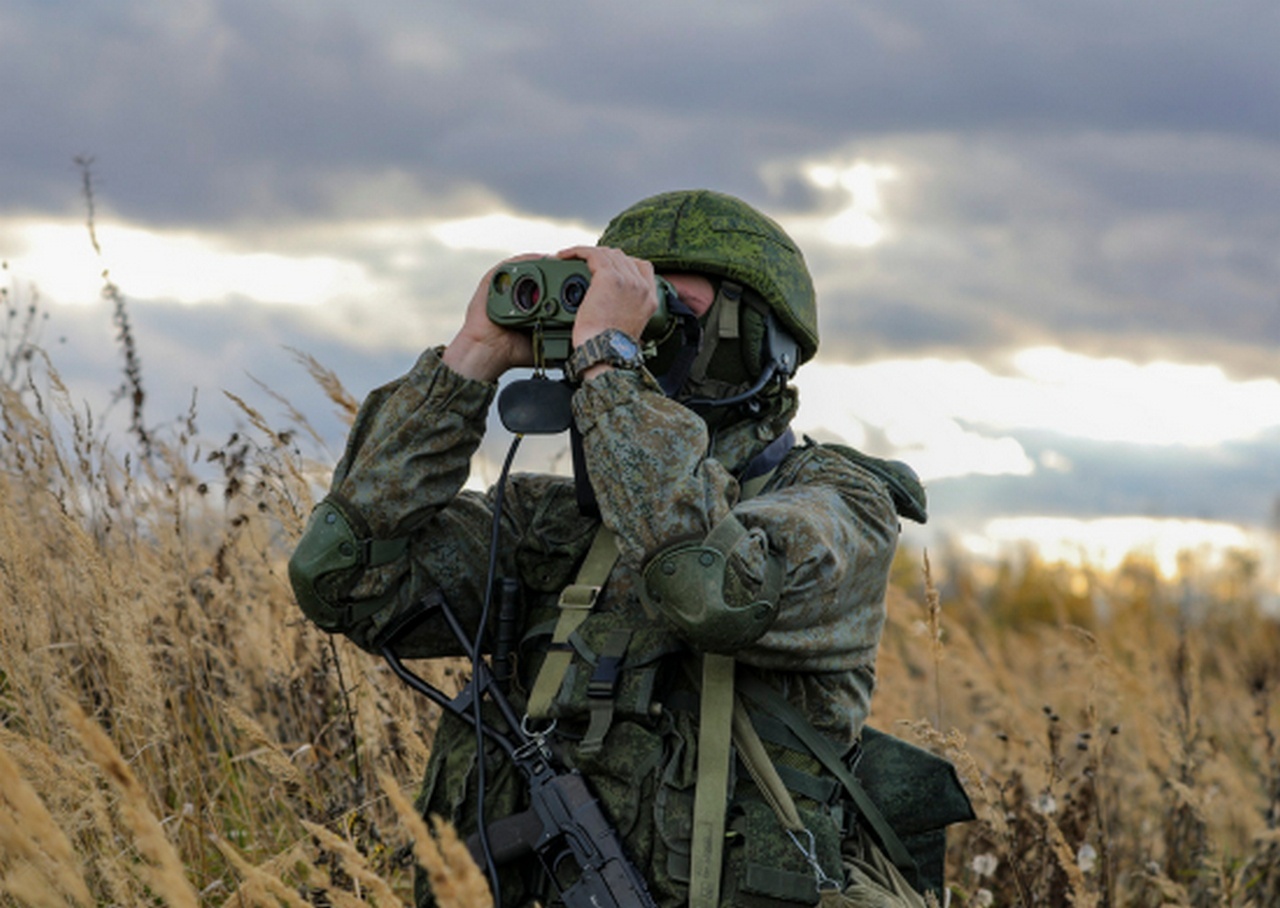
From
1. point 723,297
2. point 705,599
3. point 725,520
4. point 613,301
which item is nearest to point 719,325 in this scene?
point 723,297

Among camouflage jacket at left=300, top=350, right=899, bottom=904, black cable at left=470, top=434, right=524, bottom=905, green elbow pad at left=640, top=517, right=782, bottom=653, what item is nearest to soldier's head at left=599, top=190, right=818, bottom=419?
camouflage jacket at left=300, top=350, right=899, bottom=904

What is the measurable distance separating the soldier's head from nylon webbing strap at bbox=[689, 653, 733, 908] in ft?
2.11

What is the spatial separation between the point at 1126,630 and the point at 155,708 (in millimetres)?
5528

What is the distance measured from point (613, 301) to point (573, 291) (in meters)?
0.11

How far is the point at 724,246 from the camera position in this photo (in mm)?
2934

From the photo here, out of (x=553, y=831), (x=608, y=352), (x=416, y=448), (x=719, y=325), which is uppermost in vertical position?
(x=719, y=325)

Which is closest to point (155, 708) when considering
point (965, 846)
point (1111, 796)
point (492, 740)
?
point (492, 740)

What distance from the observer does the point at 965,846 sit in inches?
192

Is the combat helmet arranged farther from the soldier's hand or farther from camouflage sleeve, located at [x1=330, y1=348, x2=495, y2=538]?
camouflage sleeve, located at [x1=330, y1=348, x2=495, y2=538]

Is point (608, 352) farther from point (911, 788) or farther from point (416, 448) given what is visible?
point (911, 788)

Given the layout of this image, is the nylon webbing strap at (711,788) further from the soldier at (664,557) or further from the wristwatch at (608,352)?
the wristwatch at (608,352)

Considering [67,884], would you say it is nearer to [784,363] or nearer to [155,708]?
[784,363]

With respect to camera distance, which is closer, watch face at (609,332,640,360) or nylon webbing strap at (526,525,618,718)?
watch face at (609,332,640,360)

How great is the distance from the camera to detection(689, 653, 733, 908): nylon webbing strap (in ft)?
8.09
